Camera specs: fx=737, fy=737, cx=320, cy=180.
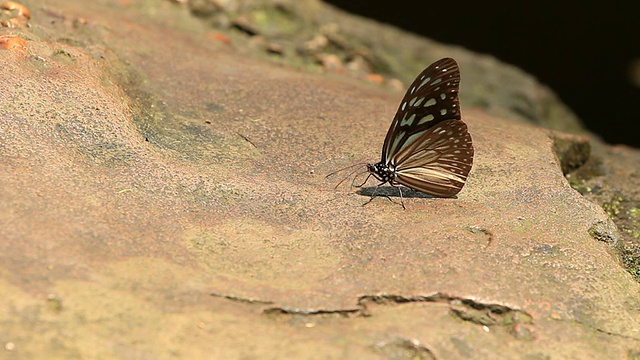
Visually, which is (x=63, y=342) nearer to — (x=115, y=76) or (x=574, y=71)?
(x=115, y=76)

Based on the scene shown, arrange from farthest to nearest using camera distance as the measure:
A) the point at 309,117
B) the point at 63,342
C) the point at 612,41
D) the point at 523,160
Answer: the point at 612,41, the point at 309,117, the point at 523,160, the point at 63,342

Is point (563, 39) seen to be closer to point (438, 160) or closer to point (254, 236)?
point (438, 160)

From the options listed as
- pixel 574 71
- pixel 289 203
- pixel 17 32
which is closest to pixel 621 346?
pixel 289 203

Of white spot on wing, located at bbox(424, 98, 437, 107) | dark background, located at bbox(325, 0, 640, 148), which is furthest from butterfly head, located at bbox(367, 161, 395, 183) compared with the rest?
dark background, located at bbox(325, 0, 640, 148)

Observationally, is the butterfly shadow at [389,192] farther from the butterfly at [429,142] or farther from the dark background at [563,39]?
the dark background at [563,39]

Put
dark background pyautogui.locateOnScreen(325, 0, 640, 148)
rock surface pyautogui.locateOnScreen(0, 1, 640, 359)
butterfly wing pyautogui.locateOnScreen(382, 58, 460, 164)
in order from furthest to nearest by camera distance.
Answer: dark background pyautogui.locateOnScreen(325, 0, 640, 148) → butterfly wing pyautogui.locateOnScreen(382, 58, 460, 164) → rock surface pyautogui.locateOnScreen(0, 1, 640, 359)

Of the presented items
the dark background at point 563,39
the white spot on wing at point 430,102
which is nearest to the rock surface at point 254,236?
the white spot on wing at point 430,102

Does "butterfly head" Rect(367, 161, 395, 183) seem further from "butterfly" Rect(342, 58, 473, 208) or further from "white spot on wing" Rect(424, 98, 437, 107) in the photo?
"white spot on wing" Rect(424, 98, 437, 107)

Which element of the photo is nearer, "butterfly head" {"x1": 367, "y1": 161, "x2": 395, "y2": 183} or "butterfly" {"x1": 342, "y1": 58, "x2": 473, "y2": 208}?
"butterfly" {"x1": 342, "y1": 58, "x2": 473, "y2": 208}
